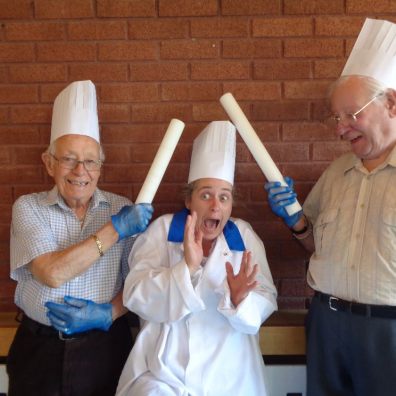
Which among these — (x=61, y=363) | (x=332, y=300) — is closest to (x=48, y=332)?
(x=61, y=363)

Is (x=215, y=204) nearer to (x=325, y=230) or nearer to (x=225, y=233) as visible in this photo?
(x=225, y=233)

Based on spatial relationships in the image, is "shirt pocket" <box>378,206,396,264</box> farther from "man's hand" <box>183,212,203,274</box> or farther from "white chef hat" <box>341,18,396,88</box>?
"man's hand" <box>183,212,203,274</box>

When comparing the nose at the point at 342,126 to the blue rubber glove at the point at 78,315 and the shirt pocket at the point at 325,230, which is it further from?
the blue rubber glove at the point at 78,315

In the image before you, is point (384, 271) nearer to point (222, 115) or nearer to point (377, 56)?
point (377, 56)

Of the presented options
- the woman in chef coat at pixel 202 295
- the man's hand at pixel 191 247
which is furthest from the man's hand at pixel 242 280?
the man's hand at pixel 191 247

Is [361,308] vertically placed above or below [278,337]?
above

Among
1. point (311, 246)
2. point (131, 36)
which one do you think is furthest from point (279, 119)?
point (131, 36)

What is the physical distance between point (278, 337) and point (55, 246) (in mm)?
983

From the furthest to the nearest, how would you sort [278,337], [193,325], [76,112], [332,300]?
1. [278,337]
2. [76,112]
3. [193,325]
4. [332,300]

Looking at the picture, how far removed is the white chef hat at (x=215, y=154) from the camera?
188 centimetres

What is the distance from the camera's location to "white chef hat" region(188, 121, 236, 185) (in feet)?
6.18

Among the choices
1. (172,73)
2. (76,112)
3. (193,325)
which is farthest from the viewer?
(172,73)

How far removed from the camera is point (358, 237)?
1.62 m

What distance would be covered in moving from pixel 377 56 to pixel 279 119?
0.62m
